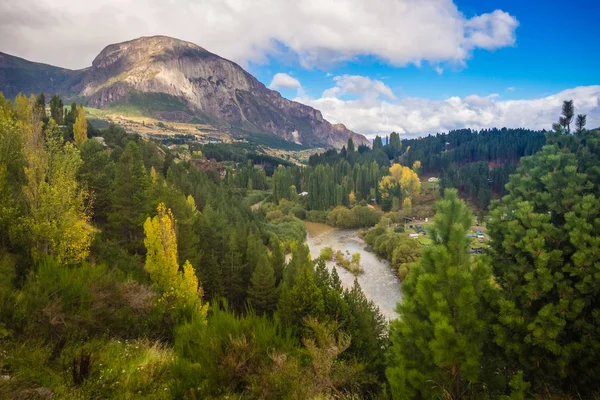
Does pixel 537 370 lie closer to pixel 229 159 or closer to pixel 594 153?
pixel 594 153

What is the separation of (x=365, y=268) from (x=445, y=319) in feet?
171

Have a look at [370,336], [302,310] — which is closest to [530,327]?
[302,310]

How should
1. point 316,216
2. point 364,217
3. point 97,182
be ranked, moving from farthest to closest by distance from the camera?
point 316,216 < point 364,217 < point 97,182

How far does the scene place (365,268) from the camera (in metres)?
61.8

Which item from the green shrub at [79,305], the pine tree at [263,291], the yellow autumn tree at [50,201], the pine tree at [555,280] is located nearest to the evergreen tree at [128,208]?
the pine tree at [263,291]

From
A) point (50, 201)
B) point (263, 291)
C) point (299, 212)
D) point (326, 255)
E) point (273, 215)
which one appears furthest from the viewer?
point (299, 212)

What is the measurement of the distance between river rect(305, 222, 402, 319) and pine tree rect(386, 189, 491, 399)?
17581 mm

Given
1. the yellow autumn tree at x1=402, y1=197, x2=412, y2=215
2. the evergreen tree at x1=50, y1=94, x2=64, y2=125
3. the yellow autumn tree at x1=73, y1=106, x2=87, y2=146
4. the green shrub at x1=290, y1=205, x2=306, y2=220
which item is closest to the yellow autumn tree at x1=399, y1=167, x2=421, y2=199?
the yellow autumn tree at x1=402, y1=197, x2=412, y2=215

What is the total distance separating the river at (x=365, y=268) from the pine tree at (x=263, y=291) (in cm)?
1112

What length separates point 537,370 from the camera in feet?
39.6

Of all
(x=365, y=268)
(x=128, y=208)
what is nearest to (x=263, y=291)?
(x=128, y=208)

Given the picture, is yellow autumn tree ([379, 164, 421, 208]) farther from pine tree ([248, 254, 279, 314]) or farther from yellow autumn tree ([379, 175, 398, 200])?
pine tree ([248, 254, 279, 314])

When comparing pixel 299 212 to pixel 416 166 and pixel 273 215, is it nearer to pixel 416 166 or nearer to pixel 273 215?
pixel 273 215

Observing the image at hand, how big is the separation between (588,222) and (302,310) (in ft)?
43.6
